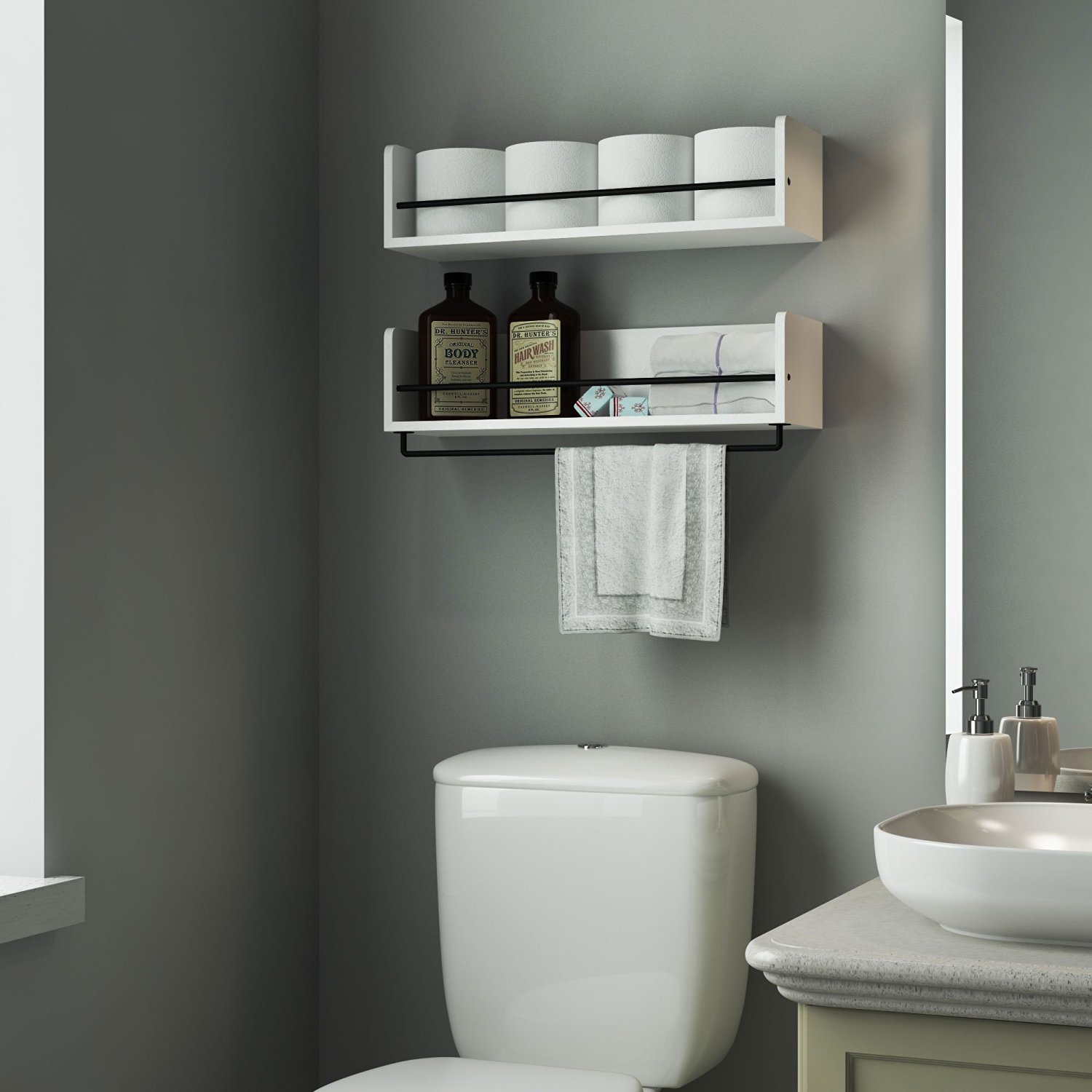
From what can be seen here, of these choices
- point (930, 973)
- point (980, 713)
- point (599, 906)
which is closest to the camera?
point (930, 973)

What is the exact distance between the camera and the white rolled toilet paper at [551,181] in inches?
78.5

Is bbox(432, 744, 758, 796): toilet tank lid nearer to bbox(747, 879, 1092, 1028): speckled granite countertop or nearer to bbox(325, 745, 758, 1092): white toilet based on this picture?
bbox(325, 745, 758, 1092): white toilet

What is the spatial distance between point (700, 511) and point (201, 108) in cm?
91

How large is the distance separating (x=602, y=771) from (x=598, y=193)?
79 cm

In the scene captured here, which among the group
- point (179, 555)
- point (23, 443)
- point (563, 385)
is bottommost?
point (179, 555)

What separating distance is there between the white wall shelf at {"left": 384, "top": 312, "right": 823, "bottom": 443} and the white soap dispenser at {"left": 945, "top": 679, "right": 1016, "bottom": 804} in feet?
1.56

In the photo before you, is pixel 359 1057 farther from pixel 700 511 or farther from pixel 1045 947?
pixel 1045 947

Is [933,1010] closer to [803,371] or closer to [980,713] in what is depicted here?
[980,713]

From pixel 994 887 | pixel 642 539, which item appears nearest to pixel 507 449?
pixel 642 539

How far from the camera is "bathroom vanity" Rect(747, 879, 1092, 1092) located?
4.00ft

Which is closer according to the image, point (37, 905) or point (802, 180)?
point (37, 905)

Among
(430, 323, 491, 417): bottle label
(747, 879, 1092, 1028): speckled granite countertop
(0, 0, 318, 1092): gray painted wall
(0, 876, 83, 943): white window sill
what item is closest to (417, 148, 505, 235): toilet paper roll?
(430, 323, 491, 417): bottle label

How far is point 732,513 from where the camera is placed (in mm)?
2061

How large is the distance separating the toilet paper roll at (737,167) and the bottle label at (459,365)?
1.22 ft
